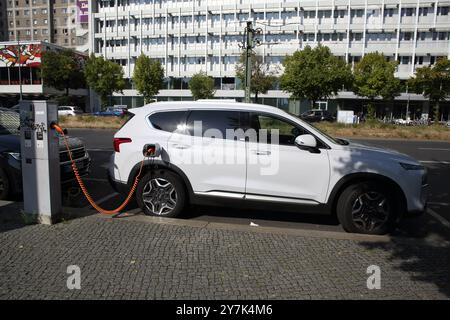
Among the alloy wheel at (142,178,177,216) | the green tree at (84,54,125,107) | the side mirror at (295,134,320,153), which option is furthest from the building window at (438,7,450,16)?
the alloy wheel at (142,178,177,216)

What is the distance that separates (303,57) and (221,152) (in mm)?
37839

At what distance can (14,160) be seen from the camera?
586cm

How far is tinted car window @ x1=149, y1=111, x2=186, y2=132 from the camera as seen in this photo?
17.6ft

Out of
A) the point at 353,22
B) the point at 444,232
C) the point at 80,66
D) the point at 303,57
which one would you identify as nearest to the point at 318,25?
the point at 353,22

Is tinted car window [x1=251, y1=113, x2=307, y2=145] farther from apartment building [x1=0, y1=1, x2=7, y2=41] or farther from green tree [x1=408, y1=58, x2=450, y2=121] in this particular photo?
apartment building [x1=0, y1=1, x2=7, y2=41]

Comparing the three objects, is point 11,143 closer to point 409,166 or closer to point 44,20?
point 409,166

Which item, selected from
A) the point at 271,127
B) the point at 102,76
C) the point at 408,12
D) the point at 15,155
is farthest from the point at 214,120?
the point at 408,12

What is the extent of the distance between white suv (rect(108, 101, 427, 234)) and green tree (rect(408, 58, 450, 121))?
41.0 m

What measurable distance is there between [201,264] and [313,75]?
36.8 m

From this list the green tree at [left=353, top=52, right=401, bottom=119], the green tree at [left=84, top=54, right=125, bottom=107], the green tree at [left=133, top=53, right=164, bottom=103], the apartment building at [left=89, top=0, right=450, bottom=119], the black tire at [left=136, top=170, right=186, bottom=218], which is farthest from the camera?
the apartment building at [left=89, top=0, right=450, bottom=119]

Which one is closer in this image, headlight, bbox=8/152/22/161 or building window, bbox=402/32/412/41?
headlight, bbox=8/152/22/161

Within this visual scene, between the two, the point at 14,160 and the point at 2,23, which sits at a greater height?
the point at 2,23

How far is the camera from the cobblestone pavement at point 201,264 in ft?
10.9

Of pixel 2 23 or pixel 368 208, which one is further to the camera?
pixel 2 23
